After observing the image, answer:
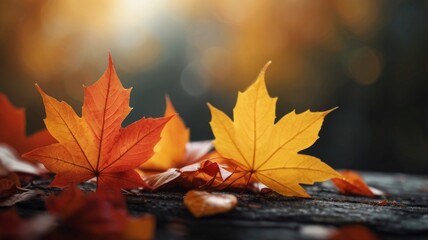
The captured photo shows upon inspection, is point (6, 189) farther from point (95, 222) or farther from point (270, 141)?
point (270, 141)

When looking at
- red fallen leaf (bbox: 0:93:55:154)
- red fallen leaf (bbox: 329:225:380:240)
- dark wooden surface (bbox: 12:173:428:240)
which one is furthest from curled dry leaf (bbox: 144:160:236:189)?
red fallen leaf (bbox: 0:93:55:154)

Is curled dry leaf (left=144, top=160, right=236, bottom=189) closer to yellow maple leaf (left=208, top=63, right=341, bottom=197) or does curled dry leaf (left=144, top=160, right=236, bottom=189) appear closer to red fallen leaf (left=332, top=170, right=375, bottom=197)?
yellow maple leaf (left=208, top=63, right=341, bottom=197)

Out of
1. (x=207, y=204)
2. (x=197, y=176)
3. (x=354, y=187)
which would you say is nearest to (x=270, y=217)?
(x=207, y=204)

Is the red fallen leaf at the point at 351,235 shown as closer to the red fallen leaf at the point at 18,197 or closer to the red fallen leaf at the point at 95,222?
the red fallen leaf at the point at 95,222

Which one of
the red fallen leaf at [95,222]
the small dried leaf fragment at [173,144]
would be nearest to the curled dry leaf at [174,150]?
the small dried leaf fragment at [173,144]

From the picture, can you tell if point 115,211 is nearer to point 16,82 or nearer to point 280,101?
point 16,82

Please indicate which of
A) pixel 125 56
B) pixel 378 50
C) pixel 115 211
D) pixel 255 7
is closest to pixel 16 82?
pixel 125 56

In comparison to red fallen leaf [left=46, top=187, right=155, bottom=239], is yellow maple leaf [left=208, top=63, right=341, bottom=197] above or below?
above
